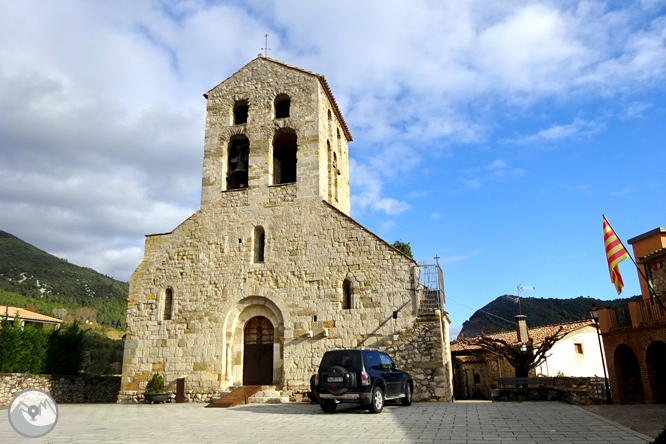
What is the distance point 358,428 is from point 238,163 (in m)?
14.5

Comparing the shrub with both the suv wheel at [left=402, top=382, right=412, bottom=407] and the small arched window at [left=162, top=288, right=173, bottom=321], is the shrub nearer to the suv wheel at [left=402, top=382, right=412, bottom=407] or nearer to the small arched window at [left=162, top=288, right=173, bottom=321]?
the small arched window at [left=162, top=288, right=173, bottom=321]

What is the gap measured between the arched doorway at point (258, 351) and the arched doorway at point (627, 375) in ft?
44.8

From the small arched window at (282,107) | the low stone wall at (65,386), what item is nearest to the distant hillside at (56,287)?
the low stone wall at (65,386)

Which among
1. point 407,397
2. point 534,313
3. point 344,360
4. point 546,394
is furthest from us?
point 534,313

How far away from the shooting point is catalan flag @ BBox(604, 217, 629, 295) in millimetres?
15918

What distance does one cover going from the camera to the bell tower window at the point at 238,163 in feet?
68.7

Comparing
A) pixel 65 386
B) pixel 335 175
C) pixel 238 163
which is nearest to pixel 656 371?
pixel 335 175

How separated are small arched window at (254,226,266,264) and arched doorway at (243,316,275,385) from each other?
2424 millimetres

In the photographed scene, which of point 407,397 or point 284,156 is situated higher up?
point 284,156

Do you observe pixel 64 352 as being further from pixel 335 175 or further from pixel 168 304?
pixel 335 175

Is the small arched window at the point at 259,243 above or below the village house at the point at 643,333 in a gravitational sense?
above

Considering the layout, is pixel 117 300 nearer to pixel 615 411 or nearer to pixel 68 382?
pixel 68 382

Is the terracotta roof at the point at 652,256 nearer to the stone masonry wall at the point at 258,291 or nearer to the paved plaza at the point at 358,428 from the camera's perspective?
the paved plaza at the point at 358,428

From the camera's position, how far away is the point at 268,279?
1858 cm
